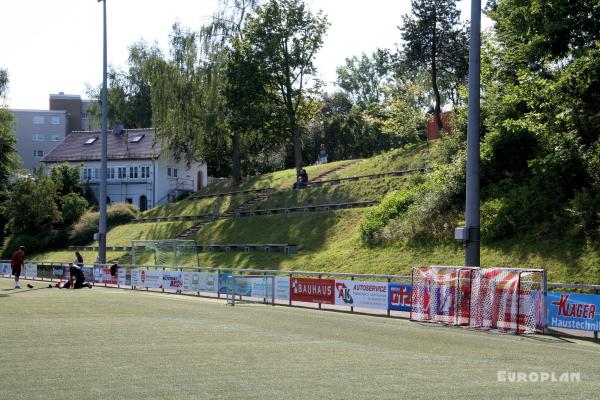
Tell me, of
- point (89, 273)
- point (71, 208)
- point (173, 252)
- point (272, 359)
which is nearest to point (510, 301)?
point (272, 359)

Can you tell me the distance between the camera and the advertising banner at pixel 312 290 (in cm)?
2442

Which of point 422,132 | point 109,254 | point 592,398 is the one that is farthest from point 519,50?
point 422,132

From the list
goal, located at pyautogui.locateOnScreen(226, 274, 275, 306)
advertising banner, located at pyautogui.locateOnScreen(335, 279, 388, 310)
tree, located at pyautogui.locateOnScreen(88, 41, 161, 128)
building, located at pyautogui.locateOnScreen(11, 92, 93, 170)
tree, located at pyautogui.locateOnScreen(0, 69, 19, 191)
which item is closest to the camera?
advertising banner, located at pyautogui.locateOnScreen(335, 279, 388, 310)

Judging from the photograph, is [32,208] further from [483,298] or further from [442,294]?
[483,298]

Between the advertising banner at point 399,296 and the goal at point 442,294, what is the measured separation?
1.08 feet

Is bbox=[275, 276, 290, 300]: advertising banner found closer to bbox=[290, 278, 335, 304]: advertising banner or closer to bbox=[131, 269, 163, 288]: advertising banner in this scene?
bbox=[290, 278, 335, 304]: advertising banner

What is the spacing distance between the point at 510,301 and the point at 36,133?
102 meters

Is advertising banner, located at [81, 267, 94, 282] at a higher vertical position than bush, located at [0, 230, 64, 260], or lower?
lower

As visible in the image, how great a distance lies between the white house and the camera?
3039 inches

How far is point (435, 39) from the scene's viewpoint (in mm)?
52000

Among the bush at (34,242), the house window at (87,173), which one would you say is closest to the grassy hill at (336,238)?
the bush at (34,242)

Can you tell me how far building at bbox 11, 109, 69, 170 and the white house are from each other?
87.3 feet

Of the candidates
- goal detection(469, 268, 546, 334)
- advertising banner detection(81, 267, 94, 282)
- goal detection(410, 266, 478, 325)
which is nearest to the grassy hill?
advertising banner detection(81, 267, 94, 282)

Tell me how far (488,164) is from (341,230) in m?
10.4
